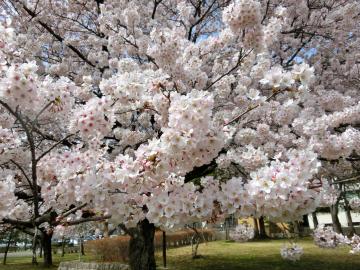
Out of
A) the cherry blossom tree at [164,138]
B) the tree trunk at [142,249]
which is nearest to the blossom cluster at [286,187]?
the cherry blossom tree at [164,138]

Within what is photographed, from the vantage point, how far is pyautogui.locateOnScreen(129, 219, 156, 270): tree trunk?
9.47m

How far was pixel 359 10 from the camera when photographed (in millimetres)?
9922

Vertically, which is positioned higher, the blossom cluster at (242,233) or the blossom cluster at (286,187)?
the blossom cluster at (286,187)

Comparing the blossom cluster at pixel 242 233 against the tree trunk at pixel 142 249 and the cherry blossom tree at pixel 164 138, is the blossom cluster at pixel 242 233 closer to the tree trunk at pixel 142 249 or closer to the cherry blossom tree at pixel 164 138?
the cherry blossom tree at pixel 164 138

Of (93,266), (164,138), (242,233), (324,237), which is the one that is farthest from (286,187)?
(93,266)

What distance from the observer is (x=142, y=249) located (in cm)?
959

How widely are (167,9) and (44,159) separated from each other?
28.3ft

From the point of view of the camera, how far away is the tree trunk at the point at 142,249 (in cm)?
947

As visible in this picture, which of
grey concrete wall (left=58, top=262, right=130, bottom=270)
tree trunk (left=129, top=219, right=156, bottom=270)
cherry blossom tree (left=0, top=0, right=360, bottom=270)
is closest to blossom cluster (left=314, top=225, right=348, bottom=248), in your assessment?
cherry blossom tree (left=0, top=0, right=360, bottom=270)

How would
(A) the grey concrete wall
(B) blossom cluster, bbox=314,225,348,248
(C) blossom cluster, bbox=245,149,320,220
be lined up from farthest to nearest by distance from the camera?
(A) the grey concrete wall → (B) blossom cluster, bbox=314,225,348,248 → (C) blossom cluster, bbox=245,149,320,220

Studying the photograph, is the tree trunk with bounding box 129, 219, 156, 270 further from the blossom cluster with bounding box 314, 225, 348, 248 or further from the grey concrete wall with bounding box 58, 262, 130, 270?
the blossom cluster with bounding box 314, 225, 348, 248

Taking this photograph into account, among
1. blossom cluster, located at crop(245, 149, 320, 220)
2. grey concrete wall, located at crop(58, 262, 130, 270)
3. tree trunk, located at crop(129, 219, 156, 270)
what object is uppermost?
blossom cluster, located at crop(245, 149, 320, 220)

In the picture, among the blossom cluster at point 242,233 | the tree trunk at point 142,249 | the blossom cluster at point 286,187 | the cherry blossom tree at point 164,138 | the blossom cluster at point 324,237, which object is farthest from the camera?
the tree trunk at point 142,249

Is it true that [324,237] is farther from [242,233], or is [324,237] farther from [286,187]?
[286,187]
